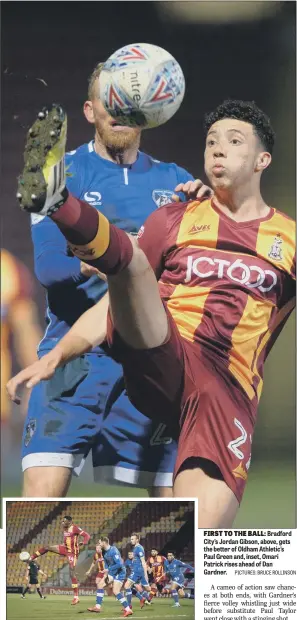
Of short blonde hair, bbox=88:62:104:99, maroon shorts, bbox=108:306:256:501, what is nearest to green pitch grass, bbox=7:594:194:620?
maroon shorts, bbox=108:306:256:501

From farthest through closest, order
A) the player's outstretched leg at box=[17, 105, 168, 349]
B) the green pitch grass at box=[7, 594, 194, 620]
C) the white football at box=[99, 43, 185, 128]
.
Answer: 1. the green pitch grass at box=[7, 594, 194, 620]
2. the white football at box=[99, 43, 185, 128]
3. the player's outstretched leg at box=[17, 105, 168, 349]

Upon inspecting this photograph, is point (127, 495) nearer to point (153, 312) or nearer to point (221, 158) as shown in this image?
point (153, 312)

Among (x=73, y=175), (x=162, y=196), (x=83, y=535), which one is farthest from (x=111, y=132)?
(x=83, y=535)

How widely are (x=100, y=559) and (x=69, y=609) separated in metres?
0.25

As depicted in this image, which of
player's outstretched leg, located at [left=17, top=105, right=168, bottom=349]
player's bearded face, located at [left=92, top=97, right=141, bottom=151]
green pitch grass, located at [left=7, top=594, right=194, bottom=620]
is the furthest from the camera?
player's bearded face, located at [left=92, top=97, right=141, bottom=151]

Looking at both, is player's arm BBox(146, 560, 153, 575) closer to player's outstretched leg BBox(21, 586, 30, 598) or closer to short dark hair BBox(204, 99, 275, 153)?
player's outstretched leg BBox(21, 586, 30, 598)

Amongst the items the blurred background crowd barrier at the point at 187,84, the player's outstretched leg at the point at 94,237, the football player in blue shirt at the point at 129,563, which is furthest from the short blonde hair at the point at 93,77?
the football player in blue shirt at the point at 129,563

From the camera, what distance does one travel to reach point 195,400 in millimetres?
4457

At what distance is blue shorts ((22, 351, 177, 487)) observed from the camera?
459cm

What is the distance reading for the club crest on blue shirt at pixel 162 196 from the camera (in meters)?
4.65

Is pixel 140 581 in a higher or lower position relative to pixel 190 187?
lower

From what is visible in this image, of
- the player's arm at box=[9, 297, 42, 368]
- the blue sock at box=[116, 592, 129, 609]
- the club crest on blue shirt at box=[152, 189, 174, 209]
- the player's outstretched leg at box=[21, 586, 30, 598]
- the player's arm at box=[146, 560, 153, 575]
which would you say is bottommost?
the blue sock at box=[116, 592, 129, 609]

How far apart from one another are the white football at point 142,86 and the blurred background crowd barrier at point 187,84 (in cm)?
28

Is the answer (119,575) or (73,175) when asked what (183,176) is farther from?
(119,575)
